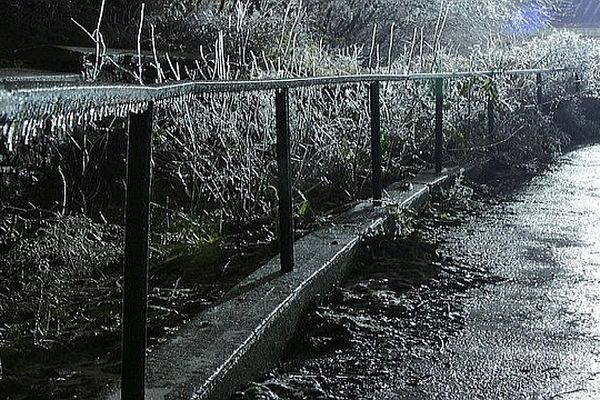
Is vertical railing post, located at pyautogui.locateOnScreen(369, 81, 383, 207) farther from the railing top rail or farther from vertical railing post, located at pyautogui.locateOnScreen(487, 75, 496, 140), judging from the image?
vertical railing post, located at pyautogui.locateOnScreen(487, 75, 496, 140)

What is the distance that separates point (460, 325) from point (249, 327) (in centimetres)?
115

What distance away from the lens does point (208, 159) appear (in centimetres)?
557

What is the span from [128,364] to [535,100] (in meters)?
12.0

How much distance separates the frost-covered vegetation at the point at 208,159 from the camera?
464cm

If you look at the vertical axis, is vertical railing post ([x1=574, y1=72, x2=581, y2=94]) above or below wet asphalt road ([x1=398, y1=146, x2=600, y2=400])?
above

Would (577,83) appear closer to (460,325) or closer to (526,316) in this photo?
(526,316)

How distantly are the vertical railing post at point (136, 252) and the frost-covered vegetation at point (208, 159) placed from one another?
1227 millimetres

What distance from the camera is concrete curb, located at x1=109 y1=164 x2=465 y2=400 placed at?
9.27ft

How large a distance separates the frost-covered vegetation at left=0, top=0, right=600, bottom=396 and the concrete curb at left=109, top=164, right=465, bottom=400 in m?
0.43

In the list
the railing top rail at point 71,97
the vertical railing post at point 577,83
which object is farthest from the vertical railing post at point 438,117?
the vertical railing post at point 577,83

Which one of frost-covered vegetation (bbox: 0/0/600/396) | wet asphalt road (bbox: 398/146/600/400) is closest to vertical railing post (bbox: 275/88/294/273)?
frost-covered vegetation (bbox: 0/0/600/396)

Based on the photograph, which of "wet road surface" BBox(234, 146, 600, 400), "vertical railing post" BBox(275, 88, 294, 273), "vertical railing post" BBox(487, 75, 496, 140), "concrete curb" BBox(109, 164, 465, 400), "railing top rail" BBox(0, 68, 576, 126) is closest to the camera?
"railing top rail" BBox(0, 68, 576, 126)

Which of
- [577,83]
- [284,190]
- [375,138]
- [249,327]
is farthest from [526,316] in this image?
[577,83]

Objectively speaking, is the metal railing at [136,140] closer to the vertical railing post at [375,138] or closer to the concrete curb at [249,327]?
the concrete curb at [249,327]
